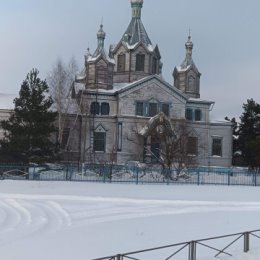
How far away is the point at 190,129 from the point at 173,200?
75.5 ft

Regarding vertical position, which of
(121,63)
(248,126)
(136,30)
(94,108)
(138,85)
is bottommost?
(248,126)

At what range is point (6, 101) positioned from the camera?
42.6 meters

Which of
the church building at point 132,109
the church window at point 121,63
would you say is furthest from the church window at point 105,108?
the church window at point 121,63

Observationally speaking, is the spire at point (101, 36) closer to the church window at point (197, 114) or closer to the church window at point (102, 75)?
the church window at point (102, 75)

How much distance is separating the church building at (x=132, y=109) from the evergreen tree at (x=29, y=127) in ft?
28.4

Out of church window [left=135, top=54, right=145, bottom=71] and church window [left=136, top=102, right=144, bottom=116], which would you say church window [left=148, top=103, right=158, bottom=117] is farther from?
church window [left=135, top=54, right=145, bottom=71]

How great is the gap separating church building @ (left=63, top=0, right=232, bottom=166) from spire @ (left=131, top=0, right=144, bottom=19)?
1764mm

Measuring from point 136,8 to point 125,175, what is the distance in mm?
25788

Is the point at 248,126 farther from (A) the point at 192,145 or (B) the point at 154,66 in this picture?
(B) the point at 154,66

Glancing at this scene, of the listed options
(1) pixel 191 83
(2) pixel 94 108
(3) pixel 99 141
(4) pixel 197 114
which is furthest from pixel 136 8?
(3) pixel 99 141

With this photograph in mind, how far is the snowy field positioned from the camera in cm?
1198

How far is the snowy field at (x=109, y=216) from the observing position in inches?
472

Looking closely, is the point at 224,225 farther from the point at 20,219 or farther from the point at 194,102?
the point at 194,102

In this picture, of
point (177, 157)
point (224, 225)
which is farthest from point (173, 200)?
point (177, 157)
